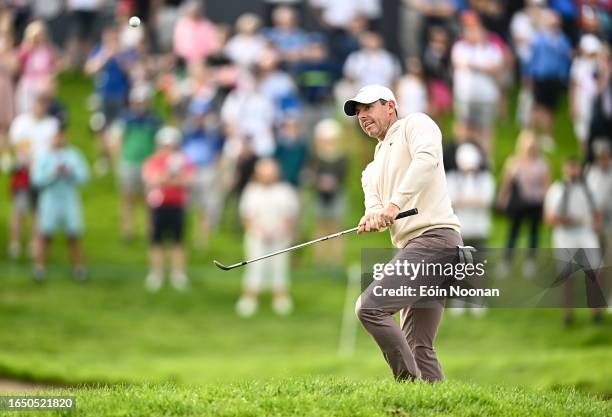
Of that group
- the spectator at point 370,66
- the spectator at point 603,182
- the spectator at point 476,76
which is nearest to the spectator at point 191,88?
the spectator at point 370,66

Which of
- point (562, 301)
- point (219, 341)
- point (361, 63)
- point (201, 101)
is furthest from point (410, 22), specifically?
point (562, 301)

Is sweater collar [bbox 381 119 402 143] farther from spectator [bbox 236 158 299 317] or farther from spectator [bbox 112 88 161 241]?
spectator [bbox 112 88 161 241]

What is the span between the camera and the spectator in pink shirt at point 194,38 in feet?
85.2

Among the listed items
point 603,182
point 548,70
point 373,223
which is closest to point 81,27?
point 548,70

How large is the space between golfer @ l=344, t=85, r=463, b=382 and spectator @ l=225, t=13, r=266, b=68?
47.7 feet

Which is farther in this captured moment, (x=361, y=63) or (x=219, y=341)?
(x=361, y=63)

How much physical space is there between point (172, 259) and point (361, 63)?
4967 millimetres

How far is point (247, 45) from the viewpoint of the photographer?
24.9 m

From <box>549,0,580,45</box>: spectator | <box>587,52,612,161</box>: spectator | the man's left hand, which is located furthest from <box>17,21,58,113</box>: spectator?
the man's left hand

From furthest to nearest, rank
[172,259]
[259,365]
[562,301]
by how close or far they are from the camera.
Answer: [172,259] < [259,365] < [562,301]

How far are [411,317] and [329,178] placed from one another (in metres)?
12.5

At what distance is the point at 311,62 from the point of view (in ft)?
82.3

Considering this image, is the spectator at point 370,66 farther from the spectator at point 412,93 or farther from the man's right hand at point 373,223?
the man's right hand at point 373,223

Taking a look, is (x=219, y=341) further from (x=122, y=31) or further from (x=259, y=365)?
(x=122, y=31)
